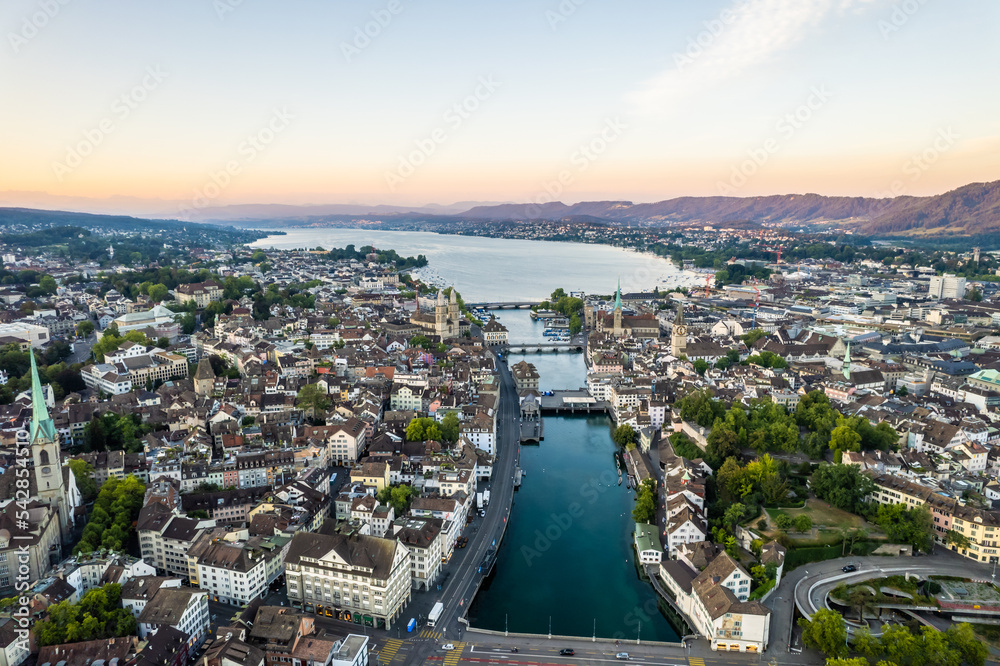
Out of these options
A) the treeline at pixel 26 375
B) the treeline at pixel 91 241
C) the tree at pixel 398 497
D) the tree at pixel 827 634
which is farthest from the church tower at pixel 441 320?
the treeline at pixel 91 241

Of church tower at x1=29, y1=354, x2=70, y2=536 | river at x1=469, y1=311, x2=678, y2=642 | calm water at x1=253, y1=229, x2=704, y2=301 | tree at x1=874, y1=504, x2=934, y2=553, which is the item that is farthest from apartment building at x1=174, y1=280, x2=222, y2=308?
tree at x1=874, y1=504, x2=934, y2=553

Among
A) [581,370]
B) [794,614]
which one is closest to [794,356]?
[581,370]

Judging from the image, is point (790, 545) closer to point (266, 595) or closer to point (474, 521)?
point (474, 521)

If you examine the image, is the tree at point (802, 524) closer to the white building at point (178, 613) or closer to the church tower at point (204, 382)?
the white building at point (178, 613)

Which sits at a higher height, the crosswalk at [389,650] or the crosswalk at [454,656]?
the crosswalk at [389,650]

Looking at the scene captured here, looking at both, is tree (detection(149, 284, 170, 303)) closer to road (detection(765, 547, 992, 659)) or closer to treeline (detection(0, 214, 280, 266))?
treeline (detection(0, 214, 280, 266))

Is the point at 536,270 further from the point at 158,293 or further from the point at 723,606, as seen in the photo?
the point at 723,606

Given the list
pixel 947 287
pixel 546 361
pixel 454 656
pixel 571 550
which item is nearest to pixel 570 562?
pixel 571 550
